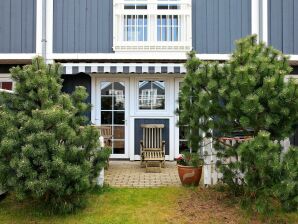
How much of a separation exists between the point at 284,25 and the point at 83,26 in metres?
6.89

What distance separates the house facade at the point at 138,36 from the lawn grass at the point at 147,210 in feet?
15.1

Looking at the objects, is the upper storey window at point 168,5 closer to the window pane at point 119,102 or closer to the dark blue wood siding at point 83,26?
the dark blue wood siding at point 83,26

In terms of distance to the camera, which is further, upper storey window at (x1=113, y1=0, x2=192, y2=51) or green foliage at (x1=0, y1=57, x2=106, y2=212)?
upper storey window at (x1=113, y1=0, x2=192, y2=51)

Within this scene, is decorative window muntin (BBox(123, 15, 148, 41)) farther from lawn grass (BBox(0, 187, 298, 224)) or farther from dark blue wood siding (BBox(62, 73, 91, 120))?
lawn grass (BBox(0, 187, 298, 224))

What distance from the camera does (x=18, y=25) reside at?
12.1 meters

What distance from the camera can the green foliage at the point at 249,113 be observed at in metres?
5.46

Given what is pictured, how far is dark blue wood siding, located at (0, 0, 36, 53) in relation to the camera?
39.7ft

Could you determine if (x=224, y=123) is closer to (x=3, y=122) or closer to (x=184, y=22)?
(x=3, y=122)

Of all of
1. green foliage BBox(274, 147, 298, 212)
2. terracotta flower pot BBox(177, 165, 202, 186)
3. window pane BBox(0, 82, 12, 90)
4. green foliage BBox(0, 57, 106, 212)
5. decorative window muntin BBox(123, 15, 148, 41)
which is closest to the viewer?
green foliage BBox(274, 147, 298, 212)

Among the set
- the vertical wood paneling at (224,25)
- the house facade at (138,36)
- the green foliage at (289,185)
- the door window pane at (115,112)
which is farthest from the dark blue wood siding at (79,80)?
the green foliage at (289,185)

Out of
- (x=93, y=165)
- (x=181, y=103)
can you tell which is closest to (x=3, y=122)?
(x=93, y=165)

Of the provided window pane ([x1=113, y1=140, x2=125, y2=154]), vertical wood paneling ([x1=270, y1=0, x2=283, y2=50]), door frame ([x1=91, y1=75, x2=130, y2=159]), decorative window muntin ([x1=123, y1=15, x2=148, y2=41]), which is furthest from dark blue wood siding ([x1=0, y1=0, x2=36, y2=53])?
vertical wood paneling ([x1=270, y1=0, x2=283, y2=50])

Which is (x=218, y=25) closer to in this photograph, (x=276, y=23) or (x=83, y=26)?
(x=276, y=23)

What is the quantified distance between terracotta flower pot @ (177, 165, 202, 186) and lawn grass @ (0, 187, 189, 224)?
37 cm
